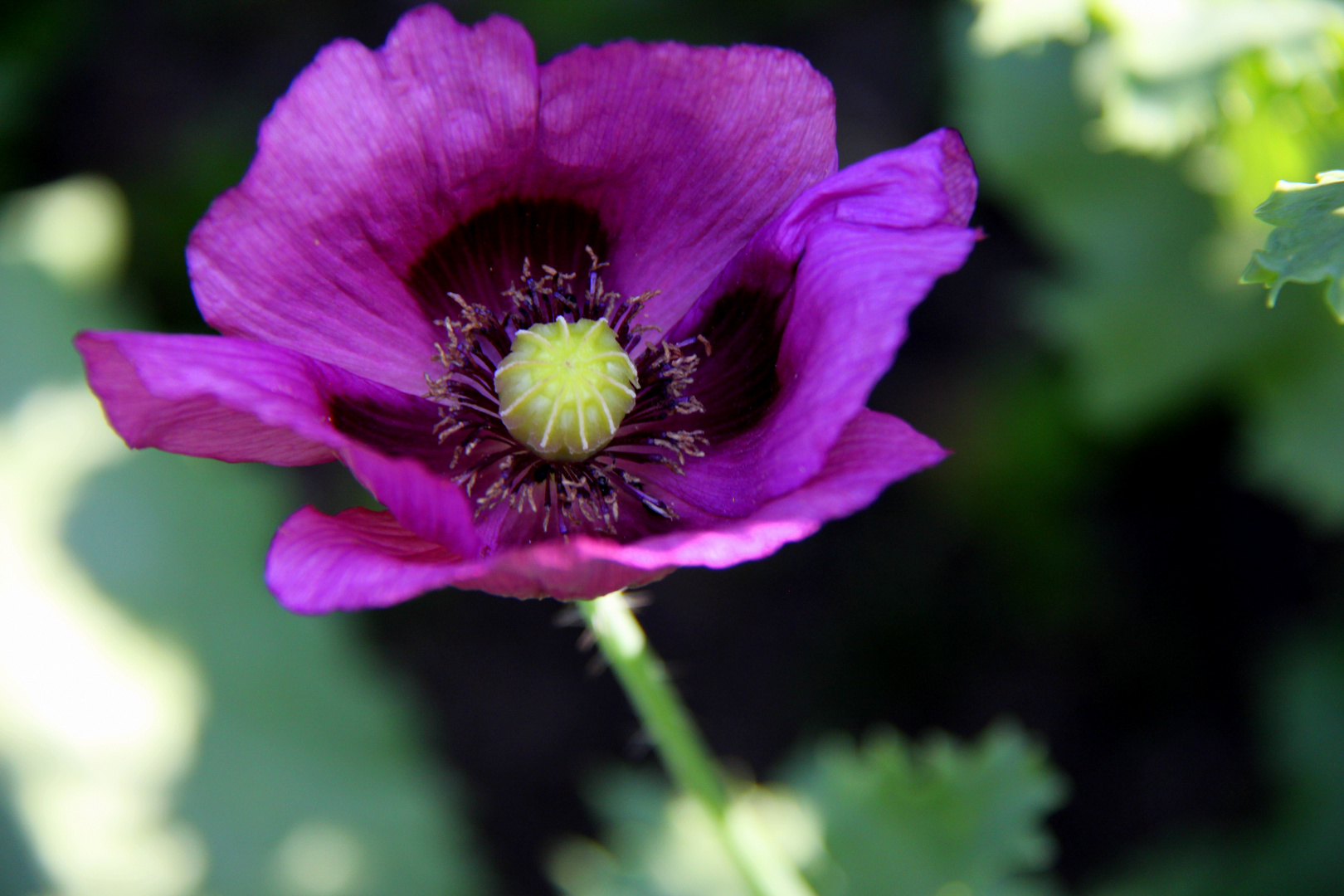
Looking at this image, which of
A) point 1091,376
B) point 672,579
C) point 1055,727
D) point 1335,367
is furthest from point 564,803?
point 1335,367

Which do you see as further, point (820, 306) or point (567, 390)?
point (567, 390)

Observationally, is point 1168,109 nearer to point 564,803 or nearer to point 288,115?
point 288,115

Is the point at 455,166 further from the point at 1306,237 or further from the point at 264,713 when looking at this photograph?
the point at 264,713

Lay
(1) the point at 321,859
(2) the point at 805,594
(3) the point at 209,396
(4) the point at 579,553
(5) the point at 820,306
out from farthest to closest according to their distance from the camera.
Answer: (2) the point at 805,594
(1) the point at 321,859
(5) the point at 820,306
(3) the point at 209,396
(4) the point at 579,553

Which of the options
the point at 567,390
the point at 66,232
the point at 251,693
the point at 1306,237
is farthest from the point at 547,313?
the point at 66,232

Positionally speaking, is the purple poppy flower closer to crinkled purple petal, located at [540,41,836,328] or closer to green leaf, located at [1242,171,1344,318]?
crinkled purple petal, located at [540,41,836,328]

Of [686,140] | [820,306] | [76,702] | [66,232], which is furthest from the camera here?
[66,232]
